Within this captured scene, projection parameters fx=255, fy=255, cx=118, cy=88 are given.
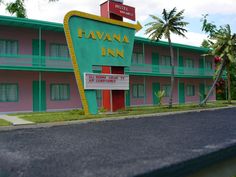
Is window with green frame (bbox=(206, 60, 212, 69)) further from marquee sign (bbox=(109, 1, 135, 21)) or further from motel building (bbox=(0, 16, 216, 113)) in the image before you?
marquee sign (bbox=(109, 1, 135, 21))

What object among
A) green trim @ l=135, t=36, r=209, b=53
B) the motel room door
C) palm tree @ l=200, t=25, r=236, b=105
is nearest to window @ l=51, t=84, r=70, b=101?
green trim @ l=135, t=36, r=209, b=53

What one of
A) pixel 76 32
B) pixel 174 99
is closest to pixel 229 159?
pixel 76 32

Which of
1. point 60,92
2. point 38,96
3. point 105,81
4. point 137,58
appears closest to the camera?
point 105,81

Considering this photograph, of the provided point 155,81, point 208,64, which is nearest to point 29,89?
point 155,81

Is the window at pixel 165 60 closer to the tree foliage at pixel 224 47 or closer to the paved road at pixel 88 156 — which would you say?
the tree foliage at pixel 224 47

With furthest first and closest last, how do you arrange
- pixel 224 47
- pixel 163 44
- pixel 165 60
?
pixel 165 60 < pixel 163 44 < pixel 224 47

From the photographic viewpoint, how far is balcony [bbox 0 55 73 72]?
707 inches

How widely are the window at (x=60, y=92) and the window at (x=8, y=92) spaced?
285cm

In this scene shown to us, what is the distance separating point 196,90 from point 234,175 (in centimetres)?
2751

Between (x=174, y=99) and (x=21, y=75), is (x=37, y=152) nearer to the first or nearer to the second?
(x=21, y=75)

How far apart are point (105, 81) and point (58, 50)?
23.0ft

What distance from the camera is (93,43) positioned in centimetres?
1545

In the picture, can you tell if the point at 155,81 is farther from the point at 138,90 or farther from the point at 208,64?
the point at 208,64

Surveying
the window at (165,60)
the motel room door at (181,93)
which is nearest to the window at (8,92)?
the window at (165,60)
